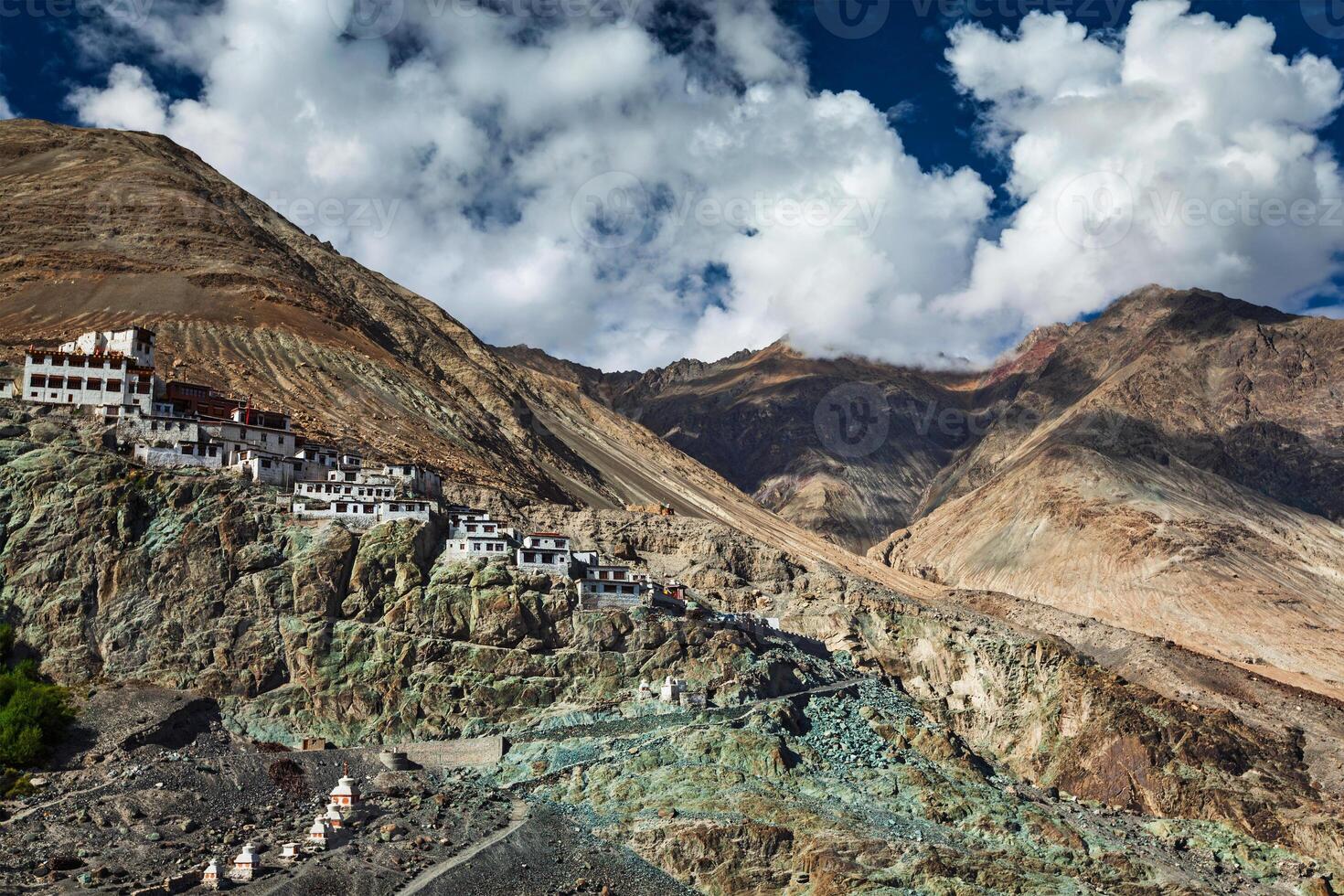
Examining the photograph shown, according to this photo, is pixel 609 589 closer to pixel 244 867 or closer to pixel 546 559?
pixel 546 559

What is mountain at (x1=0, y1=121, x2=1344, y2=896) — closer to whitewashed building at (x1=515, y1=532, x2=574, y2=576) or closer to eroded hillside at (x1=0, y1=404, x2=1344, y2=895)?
eroded hillside at (x1=0, y1=404, x2=1344, y2=895)

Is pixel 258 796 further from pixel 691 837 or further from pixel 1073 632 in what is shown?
pixel 1073 632

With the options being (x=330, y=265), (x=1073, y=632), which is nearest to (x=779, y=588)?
(x=1073, y=632)

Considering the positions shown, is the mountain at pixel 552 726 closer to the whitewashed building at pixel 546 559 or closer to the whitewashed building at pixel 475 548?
the whitewashed building at pixel 475 548

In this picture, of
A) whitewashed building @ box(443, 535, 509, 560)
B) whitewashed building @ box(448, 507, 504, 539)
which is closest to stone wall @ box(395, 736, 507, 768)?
whitewashed building @ box(443, 535, 509, 560)

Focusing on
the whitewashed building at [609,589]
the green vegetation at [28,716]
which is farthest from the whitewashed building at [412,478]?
the green vegetation at [28,716]

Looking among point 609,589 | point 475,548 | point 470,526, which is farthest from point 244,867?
point 470,526
